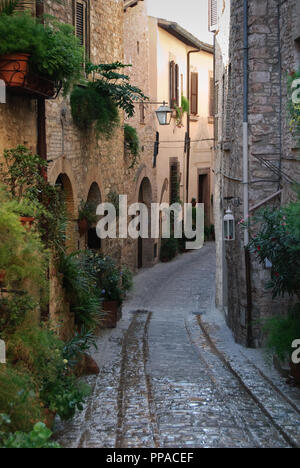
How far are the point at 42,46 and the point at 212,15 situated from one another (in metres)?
10.3

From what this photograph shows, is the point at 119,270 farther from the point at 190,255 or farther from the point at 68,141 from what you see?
the point at 190,255

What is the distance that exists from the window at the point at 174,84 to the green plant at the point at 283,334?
52.0ft

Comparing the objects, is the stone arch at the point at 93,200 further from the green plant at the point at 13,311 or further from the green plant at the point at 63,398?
the green plant at the point at 13,311

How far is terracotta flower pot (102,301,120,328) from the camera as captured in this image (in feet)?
42.7

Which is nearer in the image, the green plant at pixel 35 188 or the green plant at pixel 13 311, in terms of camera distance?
the green plant at pixel 13 311

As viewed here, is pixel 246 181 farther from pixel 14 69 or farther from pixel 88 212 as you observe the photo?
pixel 14 69

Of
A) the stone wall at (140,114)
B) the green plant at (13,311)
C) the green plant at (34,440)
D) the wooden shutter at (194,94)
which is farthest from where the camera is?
the wooden shutter at (194,94)

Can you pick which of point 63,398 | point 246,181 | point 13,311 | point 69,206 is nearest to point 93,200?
point 69,206

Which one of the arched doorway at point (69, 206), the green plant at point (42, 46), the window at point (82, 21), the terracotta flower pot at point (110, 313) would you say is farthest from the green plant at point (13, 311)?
the terracotta flower pot at point (110, 313)

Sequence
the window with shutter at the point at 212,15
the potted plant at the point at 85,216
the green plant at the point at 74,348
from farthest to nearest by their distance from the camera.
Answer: the window with shutter at the point at 212,15 → the potted plant at the point at 85,216 → the green plant at the point at 74,348

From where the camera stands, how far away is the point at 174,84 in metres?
23.9

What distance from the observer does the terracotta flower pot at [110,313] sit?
42.7 ft

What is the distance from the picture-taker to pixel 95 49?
12.7m

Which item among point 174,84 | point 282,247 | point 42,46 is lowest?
point 282,247
